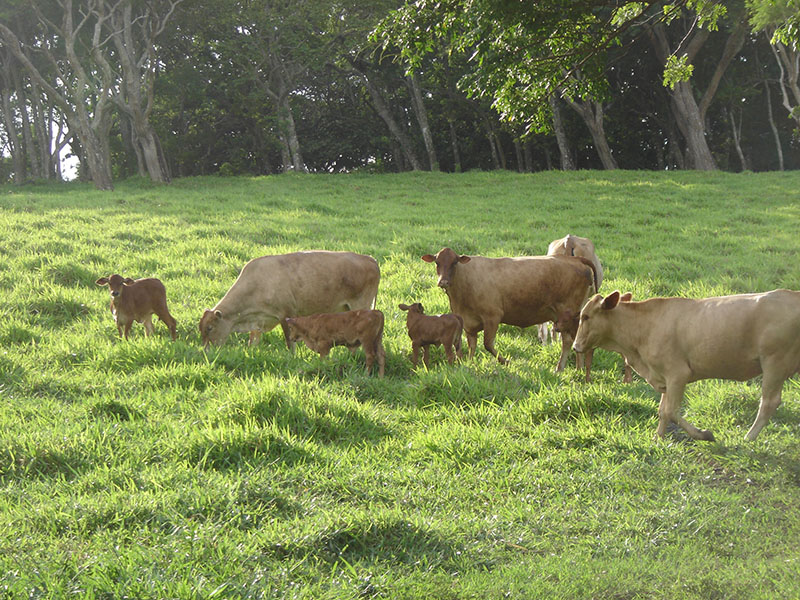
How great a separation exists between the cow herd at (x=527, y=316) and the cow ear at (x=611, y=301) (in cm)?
1

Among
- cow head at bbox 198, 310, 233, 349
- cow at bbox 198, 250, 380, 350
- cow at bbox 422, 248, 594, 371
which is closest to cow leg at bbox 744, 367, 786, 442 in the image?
cow at bbox 422, 248, 594, 371

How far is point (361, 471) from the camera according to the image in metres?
5.49

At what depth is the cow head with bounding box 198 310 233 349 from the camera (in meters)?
9.27

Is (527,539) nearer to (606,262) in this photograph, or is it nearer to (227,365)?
(227,365)

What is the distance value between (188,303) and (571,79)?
795 cm

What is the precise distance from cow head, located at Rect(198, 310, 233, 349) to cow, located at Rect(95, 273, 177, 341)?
525 millimetres

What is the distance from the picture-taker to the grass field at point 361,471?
4.14 metres

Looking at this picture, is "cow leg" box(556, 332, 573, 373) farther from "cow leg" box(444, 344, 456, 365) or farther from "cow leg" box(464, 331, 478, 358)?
"cow leg" box(444, 344, 456, 365)

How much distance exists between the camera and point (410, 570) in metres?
4.32

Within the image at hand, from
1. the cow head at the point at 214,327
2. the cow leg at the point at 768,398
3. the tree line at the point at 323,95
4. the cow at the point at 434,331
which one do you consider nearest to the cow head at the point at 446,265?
the cow at the point at 434,331

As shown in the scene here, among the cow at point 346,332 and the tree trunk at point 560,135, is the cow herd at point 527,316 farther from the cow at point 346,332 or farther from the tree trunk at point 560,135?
the tree trunk at point 560,135

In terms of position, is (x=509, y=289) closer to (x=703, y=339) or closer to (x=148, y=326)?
(x=703, y=339)

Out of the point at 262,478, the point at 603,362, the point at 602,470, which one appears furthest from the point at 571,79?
the point at 262,478

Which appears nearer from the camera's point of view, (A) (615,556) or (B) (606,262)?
(A) (615,556)
